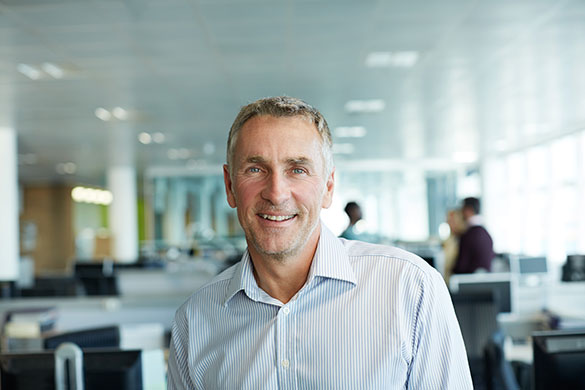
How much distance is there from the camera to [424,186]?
792 inches

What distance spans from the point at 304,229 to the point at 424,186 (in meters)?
19.2

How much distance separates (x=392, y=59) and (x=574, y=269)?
3.25m

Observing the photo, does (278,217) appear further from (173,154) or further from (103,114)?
(173,154)

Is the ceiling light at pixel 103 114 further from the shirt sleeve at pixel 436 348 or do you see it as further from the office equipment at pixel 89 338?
the shirt sleeve at pixel 436 348

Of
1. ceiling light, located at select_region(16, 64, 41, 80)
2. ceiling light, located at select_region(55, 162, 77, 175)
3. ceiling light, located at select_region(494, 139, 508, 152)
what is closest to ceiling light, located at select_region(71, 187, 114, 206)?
ceiling light, located at select_region(55, 162, 77, 175)

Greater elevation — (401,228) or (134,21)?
(134,21)

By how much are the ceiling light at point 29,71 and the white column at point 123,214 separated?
10.3 metres

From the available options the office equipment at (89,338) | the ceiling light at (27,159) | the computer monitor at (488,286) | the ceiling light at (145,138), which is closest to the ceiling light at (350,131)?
the ceiling light at (145,138)

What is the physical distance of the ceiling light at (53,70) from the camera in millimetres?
6363

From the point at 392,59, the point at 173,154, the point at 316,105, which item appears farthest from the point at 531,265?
the point at 173,154

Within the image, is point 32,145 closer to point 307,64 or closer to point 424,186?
point 307,64

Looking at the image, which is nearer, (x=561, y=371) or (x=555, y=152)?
(x=561, y=371)

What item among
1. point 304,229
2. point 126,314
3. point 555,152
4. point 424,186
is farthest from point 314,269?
point 424,186

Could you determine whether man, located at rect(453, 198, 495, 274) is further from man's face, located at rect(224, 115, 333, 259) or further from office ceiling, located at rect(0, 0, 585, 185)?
man's face, located at rect(224, 115, 333, 259)
